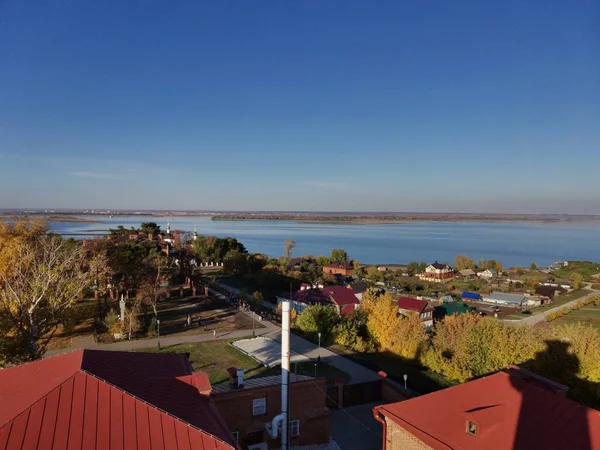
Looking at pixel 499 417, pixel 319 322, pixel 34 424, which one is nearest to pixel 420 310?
pixel 319 322

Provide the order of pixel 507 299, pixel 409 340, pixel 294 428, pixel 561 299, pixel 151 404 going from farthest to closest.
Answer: pixel 561 299, pixel 507 299, pixel 409 340, pixel 294 428, pixel 151 404

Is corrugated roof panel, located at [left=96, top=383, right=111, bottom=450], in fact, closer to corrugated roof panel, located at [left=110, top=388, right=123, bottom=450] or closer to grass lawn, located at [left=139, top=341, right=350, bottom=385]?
corrugated roof panel, located at [left=110, top=388, right=123, bottom=450]

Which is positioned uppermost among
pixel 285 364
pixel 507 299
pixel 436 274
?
pixel 285 364

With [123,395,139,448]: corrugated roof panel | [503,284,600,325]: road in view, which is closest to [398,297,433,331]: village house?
[503,284,600,325]: road

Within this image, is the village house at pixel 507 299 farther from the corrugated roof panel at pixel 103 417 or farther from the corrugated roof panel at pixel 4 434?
the corrugated roof panel at pixel 4 434

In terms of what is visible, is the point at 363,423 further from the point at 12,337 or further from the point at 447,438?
the point at 12,337

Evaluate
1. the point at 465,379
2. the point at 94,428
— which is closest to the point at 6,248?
the point at 94,428

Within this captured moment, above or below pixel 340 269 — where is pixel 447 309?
below

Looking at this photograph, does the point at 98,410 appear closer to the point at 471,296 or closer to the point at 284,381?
the point at 284,381
